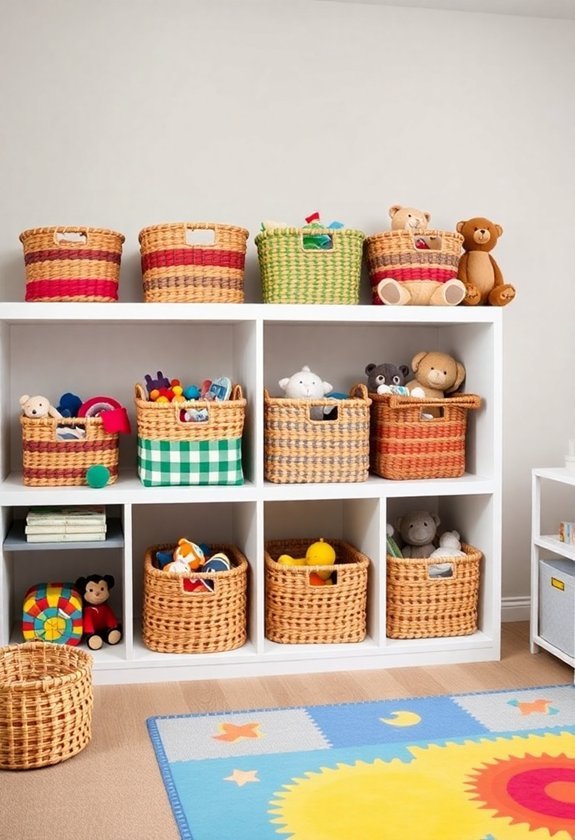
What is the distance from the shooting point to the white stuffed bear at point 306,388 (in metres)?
3.02

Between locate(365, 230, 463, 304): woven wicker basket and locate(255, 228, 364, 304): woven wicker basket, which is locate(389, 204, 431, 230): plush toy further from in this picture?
locate(255, 228, 364, 304): woven wicker basket

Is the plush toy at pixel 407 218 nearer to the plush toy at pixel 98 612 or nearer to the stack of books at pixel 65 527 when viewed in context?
the stack of books at pixel 65 527

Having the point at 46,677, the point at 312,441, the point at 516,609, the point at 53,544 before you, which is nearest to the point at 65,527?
the point at 53,544

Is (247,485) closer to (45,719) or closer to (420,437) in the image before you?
(420,437)

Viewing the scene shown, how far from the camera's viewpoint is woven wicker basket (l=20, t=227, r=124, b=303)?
2.85 m

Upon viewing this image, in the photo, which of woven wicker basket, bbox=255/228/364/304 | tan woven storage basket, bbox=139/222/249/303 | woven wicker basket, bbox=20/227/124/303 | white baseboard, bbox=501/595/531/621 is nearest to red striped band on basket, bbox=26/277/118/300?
woven wicker basket, bbox=20/227/124/303

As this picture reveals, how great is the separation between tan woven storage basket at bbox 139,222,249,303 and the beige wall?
0.97 feet

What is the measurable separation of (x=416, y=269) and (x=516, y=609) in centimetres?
136

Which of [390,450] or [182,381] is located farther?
[182,381]

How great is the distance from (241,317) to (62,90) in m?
1.00

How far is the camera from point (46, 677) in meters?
2.51

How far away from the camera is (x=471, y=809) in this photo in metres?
2.06

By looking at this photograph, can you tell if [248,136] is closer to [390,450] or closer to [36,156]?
[36,156]

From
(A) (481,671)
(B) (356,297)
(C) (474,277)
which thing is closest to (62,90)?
(B) (356,297)
